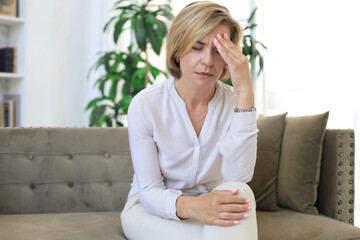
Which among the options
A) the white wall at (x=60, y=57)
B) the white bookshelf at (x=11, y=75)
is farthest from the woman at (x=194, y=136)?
the white wall at (x=60, y=57)

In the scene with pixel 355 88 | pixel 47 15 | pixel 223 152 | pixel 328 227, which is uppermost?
pixel 47 15

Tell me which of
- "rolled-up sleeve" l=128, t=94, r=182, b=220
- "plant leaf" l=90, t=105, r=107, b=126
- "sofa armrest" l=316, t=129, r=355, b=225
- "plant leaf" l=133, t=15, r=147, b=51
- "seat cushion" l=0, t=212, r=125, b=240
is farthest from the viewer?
"plant leaf" l=90, t=105, r=107, b=126

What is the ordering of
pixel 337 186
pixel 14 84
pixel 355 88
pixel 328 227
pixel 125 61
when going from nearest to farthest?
pixel 328 227
pixel 337 186
pixel 355 88
pixel 125 61
pixel 14 84

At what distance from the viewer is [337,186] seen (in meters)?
1.78

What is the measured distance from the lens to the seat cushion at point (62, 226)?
1529 millimetres

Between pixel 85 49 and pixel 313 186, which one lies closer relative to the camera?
pixel 313 186

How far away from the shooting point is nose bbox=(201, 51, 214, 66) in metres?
1.44

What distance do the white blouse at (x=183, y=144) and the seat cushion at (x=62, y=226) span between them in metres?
0.20

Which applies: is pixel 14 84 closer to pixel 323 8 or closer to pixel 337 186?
pixel 323 8

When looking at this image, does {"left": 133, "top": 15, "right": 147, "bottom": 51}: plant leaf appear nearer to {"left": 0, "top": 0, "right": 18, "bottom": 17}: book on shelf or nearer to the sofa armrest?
{"left": 0, "top": 0, "right": 18, "bottom": 17}: book on shelf

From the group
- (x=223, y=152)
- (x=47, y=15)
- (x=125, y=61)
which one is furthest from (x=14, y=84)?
(x=223, y=152)

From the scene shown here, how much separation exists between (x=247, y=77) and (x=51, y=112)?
3062mm

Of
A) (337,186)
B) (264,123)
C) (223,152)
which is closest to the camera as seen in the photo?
(223,152)

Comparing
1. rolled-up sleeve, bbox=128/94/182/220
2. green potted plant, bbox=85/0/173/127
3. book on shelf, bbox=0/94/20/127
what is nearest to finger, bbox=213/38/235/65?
rolled-up sleeve, bbox=128/94/182/220
